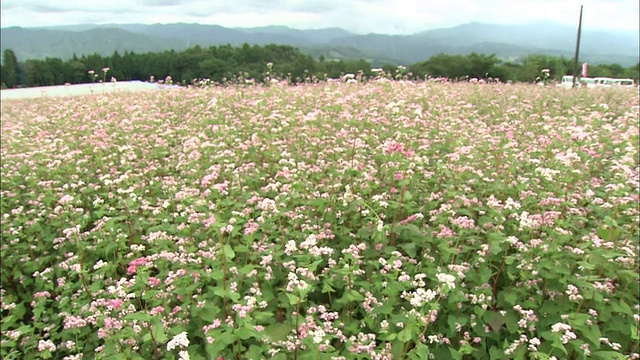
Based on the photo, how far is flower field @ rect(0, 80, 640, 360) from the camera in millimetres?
2916

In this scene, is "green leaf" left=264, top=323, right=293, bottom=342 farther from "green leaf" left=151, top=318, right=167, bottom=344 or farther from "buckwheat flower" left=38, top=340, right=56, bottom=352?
"buckwheat flower" left=38, top=340, right=56, bottom=352

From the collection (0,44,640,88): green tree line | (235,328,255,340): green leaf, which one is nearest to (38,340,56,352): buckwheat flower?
(235,328,255,340): green leaf

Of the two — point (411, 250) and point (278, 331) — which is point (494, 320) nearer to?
point (411, 250)

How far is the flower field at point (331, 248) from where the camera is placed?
292 cm

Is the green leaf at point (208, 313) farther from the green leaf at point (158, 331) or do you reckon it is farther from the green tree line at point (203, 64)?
the green tree line at point (203, 64)

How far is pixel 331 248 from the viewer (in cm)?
362

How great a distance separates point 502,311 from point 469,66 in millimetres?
61828

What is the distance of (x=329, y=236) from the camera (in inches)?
146

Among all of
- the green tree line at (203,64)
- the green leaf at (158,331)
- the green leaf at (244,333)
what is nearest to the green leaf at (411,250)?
the green leaf at (244,333)

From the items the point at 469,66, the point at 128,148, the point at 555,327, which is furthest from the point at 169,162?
the point at 469,66

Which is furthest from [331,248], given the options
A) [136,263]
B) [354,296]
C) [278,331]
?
[136,263]

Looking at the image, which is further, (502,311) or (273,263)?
(273,263)

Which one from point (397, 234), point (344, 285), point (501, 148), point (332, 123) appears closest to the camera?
point (344, 285)

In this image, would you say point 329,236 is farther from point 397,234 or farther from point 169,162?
point 169,162
